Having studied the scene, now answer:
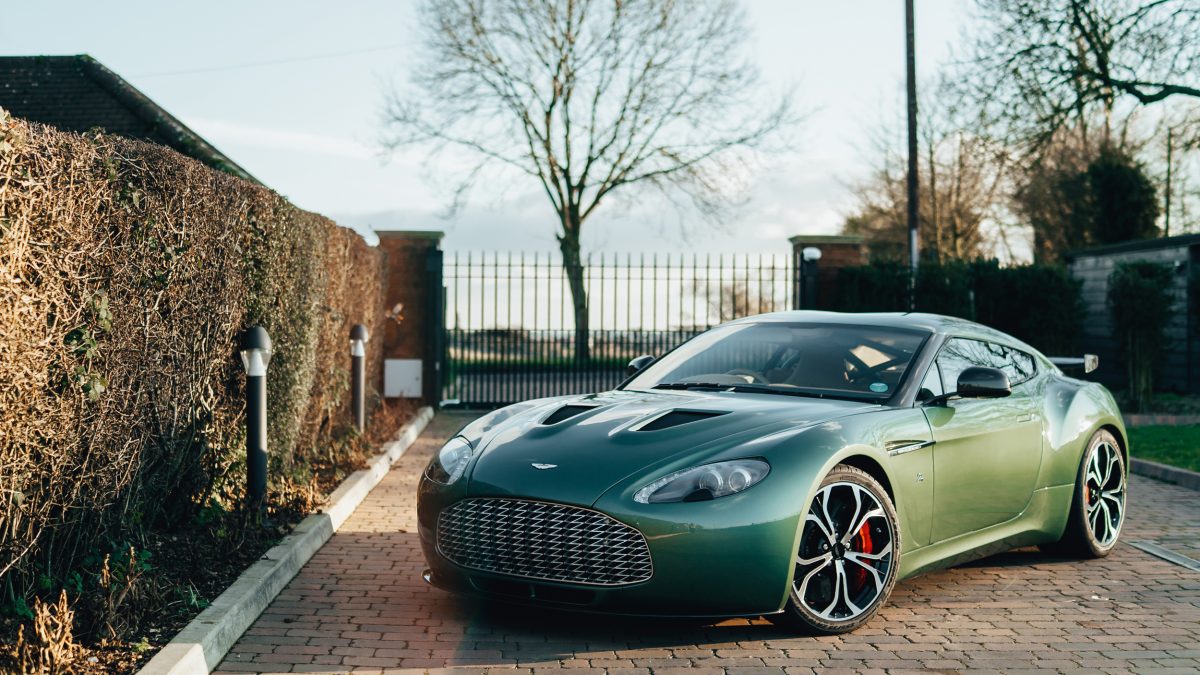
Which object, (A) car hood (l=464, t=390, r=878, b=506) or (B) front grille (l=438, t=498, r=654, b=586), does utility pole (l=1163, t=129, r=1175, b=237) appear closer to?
(A) car hood (l=464, t=390, r=878, b=506)

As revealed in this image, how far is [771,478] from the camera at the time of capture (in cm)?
497

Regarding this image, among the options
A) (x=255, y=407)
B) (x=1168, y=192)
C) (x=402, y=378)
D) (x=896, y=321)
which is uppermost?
(x=1168, y=192)

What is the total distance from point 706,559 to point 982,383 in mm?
2075

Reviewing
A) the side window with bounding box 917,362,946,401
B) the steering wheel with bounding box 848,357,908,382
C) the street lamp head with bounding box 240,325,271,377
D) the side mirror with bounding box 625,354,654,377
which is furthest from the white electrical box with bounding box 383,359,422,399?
the side window with bounding box 917,362,946,401

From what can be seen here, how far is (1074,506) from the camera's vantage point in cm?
697

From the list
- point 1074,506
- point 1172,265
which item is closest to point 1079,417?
point 1074,506

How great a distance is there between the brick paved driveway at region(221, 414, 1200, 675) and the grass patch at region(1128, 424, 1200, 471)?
17.6 ft

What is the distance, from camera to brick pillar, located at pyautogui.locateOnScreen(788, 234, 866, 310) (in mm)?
18578

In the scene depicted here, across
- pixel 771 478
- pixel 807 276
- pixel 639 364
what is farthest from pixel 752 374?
pixel 807 276

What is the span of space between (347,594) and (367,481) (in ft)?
11.8

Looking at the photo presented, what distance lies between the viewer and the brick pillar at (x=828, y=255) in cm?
1858

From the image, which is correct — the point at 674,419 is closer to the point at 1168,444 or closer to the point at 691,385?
the point at 691,385

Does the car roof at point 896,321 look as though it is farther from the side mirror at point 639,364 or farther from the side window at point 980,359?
the side mirror at point 639,364

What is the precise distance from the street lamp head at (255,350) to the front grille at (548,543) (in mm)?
2340
